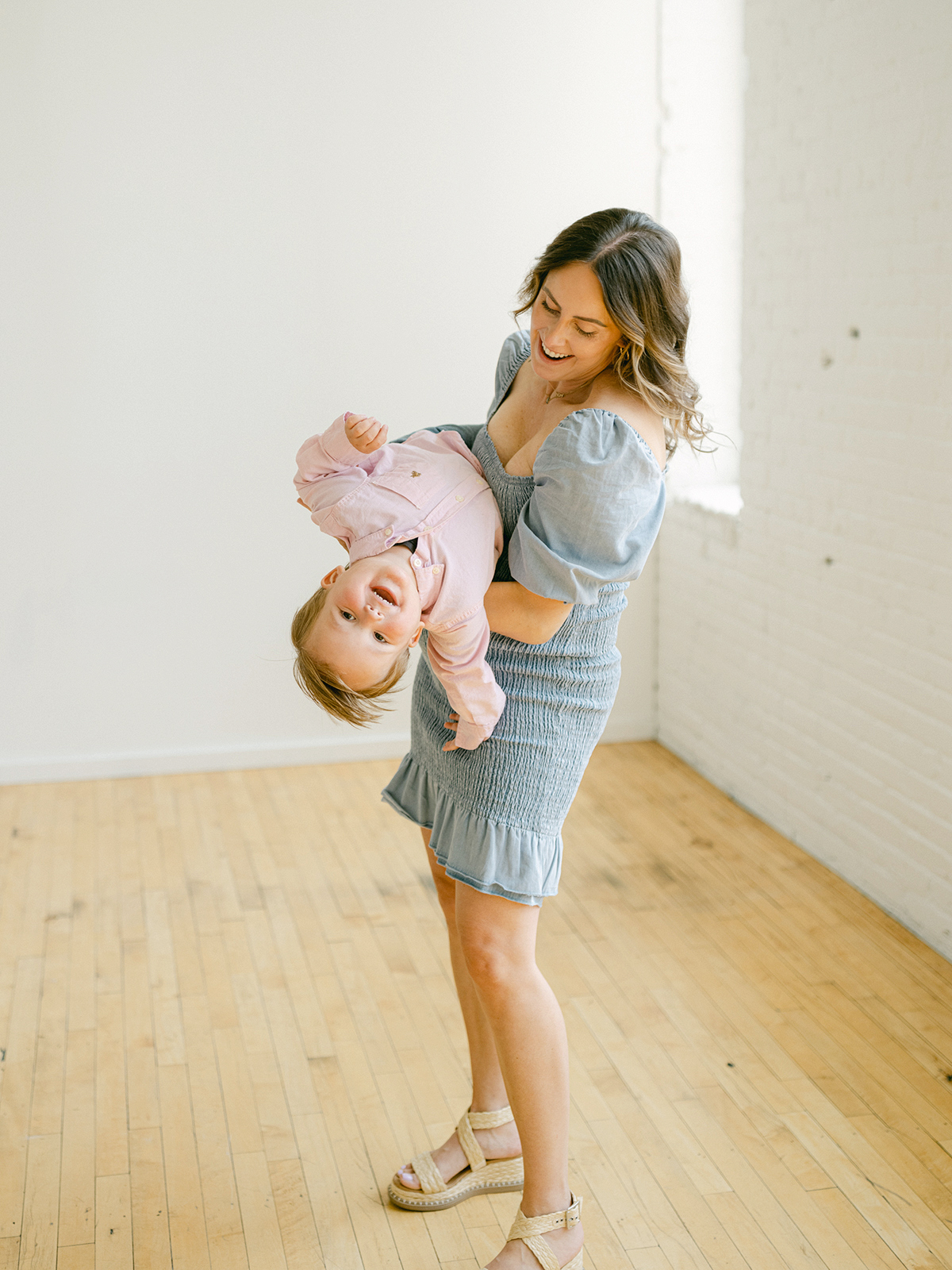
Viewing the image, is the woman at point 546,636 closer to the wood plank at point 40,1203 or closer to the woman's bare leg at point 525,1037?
the woman's bare leg at point 525,1037

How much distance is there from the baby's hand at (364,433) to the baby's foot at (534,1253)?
1.14 meters

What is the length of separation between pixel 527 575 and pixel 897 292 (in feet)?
5.73

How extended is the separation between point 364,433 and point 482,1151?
122 cm

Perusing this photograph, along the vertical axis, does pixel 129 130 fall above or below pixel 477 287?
above

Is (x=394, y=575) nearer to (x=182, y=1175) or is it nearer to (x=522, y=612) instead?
(x=522, y=612)

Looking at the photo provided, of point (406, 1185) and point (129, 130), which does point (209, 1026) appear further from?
point (129, 130)

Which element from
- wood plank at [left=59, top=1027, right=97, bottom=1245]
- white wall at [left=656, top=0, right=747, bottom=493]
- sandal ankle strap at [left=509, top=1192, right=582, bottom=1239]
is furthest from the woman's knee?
white wall at [left=656, top=0, right=747, bottom=493]

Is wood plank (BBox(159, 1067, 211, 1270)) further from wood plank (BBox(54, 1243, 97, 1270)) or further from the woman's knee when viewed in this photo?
the woman's knee

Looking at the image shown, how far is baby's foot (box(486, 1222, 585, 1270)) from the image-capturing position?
1.71 metres

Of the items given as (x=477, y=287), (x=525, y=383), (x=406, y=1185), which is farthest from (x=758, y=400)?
(x=406, y=1185)

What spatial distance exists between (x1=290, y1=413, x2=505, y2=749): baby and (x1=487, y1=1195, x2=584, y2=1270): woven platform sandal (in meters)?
0.69

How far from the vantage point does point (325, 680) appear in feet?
5.15

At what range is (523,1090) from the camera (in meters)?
1.70

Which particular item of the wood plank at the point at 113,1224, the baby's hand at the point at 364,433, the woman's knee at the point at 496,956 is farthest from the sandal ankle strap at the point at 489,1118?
the baby's hand at the point at 364,433
